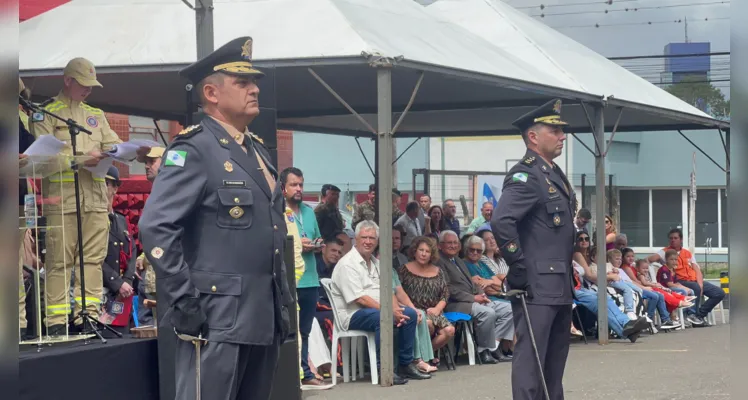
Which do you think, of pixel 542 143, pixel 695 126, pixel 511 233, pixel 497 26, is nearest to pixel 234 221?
pixel 511 233

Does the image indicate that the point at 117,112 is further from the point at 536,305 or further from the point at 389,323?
the point at 536,305

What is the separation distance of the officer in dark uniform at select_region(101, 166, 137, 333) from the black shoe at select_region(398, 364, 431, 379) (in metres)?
2.86

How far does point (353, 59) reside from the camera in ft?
31.7

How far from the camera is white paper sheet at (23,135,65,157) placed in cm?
567

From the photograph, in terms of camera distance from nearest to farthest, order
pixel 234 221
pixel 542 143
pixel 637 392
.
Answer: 1. pixel 234 221
2. pixel 542 143
3. pixel 637 392

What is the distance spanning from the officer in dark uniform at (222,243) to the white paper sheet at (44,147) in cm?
131

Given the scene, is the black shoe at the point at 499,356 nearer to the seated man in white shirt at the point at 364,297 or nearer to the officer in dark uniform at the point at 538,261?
the seated man in white shirt at the point at 364,297

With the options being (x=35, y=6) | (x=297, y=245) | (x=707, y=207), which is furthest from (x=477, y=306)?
(x=707, y=207)

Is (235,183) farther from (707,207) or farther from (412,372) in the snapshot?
(707,207)

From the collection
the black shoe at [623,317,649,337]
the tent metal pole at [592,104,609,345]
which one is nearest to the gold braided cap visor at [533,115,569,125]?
the tent metal pole at [592,104,609,345]

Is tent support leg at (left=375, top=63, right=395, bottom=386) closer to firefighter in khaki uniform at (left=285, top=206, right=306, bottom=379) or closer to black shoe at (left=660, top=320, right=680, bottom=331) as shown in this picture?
firefighter in khaki uniform at (left=285, top=206, right=306, bottom=379)

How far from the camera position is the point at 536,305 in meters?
6.56

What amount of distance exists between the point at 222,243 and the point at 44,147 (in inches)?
66.0

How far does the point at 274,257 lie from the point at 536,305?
239 cm
